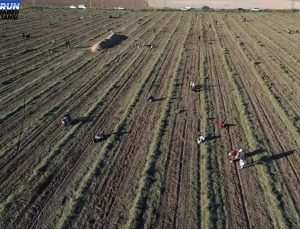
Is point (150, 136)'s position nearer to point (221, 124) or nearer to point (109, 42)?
point (221, 124)

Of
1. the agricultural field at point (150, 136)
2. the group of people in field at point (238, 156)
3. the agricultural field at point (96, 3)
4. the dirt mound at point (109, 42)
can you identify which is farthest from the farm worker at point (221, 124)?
the agricultural field at point (96, 3)

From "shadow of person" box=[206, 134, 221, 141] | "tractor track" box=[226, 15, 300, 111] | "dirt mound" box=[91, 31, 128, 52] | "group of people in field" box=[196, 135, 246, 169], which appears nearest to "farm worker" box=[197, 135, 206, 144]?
"shadow of person" box=[206, 134, 221, 141]

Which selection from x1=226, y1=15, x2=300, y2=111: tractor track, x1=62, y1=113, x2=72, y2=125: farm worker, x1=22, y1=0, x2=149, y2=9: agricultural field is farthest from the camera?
x1=22, y1=0, x2=149, y2=9: agricultural field

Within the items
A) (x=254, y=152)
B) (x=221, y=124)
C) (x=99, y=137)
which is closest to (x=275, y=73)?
(x=221, y=124)

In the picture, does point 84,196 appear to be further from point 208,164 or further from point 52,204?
point 208,164

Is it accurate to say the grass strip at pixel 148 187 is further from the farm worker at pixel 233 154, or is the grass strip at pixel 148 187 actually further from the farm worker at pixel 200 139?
the farm worker at pixel 233 154

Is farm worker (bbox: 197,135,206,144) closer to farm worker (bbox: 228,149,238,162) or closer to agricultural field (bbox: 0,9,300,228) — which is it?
agricultural field (bbox: 0,9,300,228)
